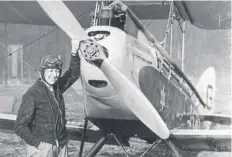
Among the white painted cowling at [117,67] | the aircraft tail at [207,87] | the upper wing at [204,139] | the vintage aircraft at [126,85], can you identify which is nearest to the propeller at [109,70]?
the vintage aircraft at [126,85]

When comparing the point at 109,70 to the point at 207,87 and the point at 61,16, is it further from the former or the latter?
the point at 207,87

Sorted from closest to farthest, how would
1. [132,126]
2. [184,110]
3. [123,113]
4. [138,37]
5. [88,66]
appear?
[88,66], [123,113], [132,126], [138,37], [184,110]

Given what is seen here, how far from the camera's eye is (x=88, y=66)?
2773 mm

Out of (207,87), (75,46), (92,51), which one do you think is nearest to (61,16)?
(75,46)

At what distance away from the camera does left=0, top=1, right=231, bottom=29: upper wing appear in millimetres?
6306

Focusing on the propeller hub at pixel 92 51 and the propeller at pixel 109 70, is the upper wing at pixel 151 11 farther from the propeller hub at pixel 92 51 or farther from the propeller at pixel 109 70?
the propeller hub at pixel 92 51

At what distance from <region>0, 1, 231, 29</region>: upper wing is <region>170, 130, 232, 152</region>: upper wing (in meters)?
2.66

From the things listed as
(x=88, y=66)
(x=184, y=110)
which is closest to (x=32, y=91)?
(x=88, y=66)

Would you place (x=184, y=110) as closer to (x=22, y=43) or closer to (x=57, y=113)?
(x=57, y=113)

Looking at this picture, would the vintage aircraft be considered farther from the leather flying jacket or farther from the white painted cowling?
the leather flying jacket

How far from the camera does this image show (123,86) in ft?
8.87

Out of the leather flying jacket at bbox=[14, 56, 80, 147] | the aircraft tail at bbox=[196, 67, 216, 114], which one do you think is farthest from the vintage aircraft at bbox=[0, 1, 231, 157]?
the aircraft tail at bbox=[196, 67, 216, 114]

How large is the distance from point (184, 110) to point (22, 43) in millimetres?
9971

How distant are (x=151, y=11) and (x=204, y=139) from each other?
4.53 meters
